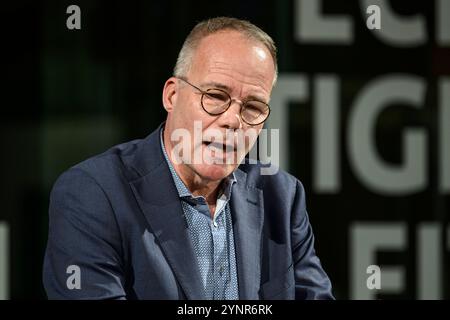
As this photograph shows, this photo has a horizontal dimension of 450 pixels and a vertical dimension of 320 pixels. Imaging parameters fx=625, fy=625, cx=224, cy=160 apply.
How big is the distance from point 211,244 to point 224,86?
378mm

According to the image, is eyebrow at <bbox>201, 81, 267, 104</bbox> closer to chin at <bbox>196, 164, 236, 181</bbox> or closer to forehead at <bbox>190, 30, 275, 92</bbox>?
forehead at <bbox>190, 30, 275, 92</bbox>

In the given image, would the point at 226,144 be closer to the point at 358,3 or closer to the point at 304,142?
the point at 304,142

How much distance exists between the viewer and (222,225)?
154cm

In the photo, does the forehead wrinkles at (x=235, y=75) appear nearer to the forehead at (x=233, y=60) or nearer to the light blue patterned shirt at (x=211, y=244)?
the forehead at (x=233, y=60)

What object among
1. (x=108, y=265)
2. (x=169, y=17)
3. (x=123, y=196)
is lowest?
(x=108, y=265)

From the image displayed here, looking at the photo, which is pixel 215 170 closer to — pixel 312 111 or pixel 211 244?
pixel 211 244

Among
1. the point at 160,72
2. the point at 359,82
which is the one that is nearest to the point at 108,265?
the point at 160,72

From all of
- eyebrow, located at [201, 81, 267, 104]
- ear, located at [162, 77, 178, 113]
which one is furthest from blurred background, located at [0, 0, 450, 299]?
eyebrow, located at [201, 81, 267, 104]

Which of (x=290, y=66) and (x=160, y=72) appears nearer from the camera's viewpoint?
(x=160, y=72)

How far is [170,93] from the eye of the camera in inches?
62.8

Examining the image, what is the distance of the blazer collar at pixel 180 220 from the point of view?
143 cm

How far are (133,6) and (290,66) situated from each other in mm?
567

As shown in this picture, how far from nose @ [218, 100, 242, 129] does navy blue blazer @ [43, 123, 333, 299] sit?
7.5 inches

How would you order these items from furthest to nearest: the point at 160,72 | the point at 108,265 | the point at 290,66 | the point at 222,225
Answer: the point at 290,66, the point at 160,72, the point at 222,225, the point at 108,265
